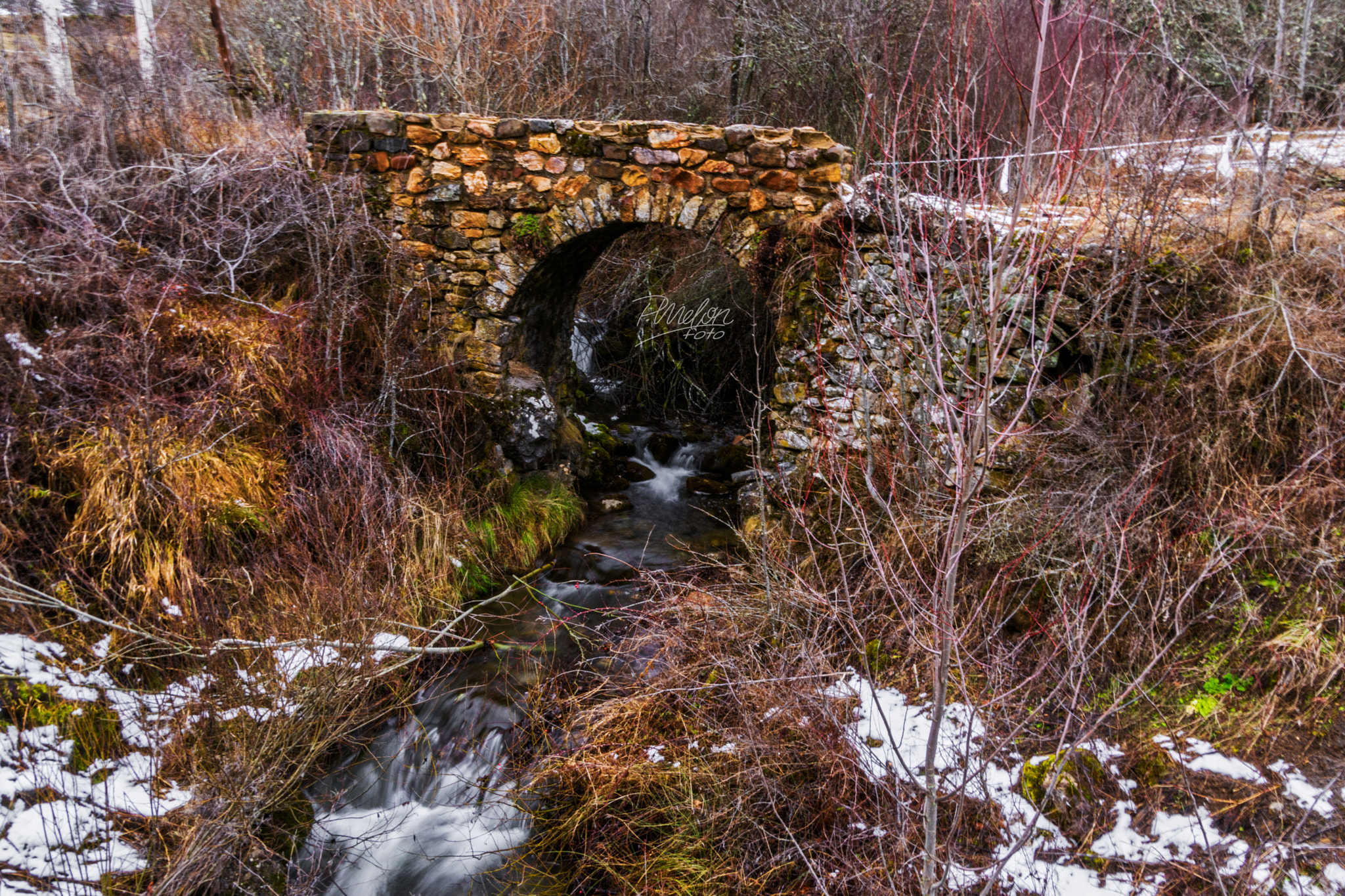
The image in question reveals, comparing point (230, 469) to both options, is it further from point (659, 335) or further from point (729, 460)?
point (729, 460)

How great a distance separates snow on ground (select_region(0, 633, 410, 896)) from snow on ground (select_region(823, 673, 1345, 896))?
2954mm

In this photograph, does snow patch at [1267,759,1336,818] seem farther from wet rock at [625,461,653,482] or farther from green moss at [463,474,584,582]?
wet rock at [625,461,653,482]

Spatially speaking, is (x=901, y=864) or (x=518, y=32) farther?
(x=518, y=32)

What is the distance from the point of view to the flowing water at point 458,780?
380 cm

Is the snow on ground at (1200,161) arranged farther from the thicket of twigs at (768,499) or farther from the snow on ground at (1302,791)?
the snow on ground at (1302,791)

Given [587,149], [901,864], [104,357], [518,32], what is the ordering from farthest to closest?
[518,32] < [587,149] < [104,357] < [901,864]

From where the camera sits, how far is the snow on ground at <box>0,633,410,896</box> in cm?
327

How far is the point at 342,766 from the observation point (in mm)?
4262

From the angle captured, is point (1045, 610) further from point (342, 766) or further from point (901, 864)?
point (342, 766)

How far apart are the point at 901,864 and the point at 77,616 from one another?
429cm

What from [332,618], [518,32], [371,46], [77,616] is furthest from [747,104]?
[77,616]
